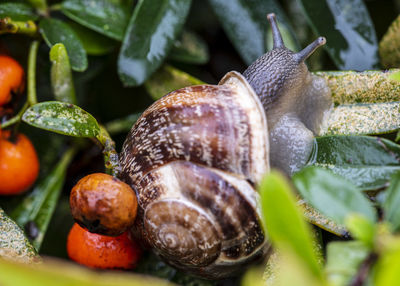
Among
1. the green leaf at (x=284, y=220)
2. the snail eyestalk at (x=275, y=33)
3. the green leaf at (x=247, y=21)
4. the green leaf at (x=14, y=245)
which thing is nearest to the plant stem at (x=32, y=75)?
the green leaf at (x=14, y=245)

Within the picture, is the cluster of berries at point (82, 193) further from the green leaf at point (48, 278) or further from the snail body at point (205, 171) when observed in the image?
the green leaf at point (48, 278)

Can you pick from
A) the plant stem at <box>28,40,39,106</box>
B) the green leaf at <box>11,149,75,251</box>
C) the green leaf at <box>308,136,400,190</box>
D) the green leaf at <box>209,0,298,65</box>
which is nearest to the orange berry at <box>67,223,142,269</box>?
the green leaf at <box>11,149,75,251</box>

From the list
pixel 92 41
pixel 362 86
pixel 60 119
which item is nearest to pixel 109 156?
pixel 60 119

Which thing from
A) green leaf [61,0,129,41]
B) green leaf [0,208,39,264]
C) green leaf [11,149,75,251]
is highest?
green leaf [61,0,129,41]

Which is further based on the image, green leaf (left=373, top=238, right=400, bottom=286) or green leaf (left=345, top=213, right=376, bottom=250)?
green leaf (left=345, top=213, right=376, bottom=250)

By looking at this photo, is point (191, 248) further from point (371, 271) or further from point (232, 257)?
point (371, 271)

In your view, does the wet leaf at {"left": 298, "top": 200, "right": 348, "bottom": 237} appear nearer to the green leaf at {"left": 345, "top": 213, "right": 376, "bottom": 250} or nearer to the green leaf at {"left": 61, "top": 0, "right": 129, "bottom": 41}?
the green leaf at {"left": 345, "top": 213, "right": 376, "bottom": 250}
